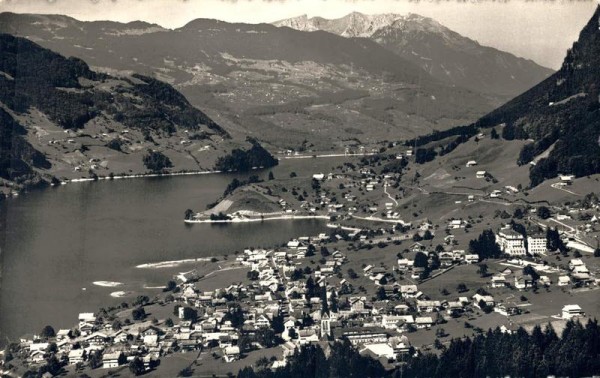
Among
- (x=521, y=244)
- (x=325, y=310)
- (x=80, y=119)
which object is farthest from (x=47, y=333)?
(x=80, y=119)

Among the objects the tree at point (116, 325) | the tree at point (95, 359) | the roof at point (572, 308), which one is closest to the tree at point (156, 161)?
the tree at point (116, 325)

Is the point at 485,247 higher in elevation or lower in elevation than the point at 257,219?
higher

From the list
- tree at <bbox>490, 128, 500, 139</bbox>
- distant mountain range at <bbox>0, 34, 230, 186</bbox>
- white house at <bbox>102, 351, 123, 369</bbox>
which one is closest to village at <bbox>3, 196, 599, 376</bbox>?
white house at <bbox>102, 351, 123, 369</bbox>

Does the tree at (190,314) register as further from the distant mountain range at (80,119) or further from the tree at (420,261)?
the distant mountain range at (80,119)

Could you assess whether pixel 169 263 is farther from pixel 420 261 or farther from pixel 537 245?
pixel 537 245

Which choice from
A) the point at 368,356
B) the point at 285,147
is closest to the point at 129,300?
the point at 368,356

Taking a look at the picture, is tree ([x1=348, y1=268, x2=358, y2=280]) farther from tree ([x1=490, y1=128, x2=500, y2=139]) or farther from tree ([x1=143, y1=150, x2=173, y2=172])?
tree ([x1=143, y1=150, x2=173, y2=172])

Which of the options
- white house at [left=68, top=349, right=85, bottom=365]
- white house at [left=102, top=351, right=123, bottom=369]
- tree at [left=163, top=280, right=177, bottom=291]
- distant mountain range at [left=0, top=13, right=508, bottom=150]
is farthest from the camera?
distant mountain range at [left=0, top=13, right=508, bottom=150]

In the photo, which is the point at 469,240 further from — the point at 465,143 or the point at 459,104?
the point at 459,104
